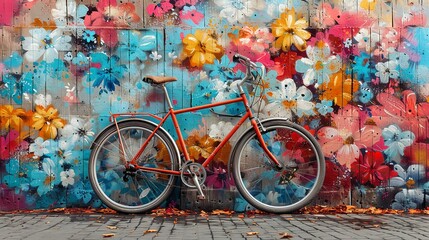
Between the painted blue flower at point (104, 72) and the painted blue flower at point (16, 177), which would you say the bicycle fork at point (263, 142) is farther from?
the painted blue flower at point (16, 177)

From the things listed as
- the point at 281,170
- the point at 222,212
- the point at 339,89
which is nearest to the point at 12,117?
the point at 222,212

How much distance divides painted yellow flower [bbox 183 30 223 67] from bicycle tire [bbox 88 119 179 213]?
858mm

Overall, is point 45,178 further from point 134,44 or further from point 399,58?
point 399,58

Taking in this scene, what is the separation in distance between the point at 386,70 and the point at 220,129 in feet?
6.18

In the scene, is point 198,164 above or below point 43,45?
below

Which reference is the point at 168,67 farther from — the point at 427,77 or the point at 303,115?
the point at 427,77

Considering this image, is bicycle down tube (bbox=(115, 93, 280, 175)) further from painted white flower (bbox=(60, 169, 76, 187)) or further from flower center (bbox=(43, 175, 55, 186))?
flower center (bbox=(43, 175, 55, 186))

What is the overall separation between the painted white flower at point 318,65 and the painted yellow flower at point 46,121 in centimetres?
262

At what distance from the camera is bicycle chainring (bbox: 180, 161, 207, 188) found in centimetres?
636

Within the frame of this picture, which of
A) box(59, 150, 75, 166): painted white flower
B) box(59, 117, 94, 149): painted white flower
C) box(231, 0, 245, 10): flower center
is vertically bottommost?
box(59, 150, 75, 166): painted white flower

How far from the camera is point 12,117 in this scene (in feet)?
22.0

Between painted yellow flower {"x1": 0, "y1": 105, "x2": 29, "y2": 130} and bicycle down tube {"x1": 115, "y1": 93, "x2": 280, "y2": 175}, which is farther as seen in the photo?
painted yellow flower {"x1": 0, "y1": 105, "x2": 29, "y2": 130}

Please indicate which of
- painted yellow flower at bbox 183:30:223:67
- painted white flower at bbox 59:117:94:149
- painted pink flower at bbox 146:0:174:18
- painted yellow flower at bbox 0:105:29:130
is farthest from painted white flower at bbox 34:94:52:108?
painted yellow flower at bbox 183:30:223:67

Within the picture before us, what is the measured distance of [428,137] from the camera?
22.2ft
